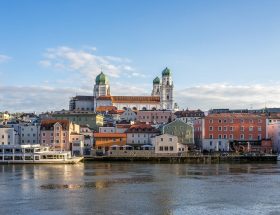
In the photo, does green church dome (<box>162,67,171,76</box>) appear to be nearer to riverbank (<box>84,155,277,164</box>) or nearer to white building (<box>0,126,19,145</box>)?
white building (<box>0,126,19,145</box>)

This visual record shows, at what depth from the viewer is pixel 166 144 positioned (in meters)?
78.4

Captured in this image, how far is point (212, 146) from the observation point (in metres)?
83.6

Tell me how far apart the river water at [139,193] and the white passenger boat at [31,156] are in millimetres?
16625

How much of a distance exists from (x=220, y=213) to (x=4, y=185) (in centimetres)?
2008

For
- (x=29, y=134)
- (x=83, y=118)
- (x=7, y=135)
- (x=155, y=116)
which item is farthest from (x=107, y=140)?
(x=155, y=116)

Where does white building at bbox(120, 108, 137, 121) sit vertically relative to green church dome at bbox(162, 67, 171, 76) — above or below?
below

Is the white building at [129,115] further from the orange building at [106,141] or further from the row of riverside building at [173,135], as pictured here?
the orange building at [106,141]

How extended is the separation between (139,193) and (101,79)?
12534cm

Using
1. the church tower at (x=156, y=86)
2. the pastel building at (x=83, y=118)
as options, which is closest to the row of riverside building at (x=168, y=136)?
the pastel building at (x=83, y=118)

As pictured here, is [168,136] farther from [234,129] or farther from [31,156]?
[31,156]

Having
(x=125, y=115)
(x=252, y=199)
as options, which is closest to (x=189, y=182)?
(x=252, y=199)

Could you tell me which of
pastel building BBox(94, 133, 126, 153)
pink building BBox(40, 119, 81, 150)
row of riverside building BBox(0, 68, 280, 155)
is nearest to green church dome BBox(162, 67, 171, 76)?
row of riverside building BBox(0, 68, 280, 155)

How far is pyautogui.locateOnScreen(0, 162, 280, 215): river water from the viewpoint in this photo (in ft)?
101

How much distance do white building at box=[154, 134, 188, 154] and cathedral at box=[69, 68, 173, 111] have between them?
63542 millimetres
